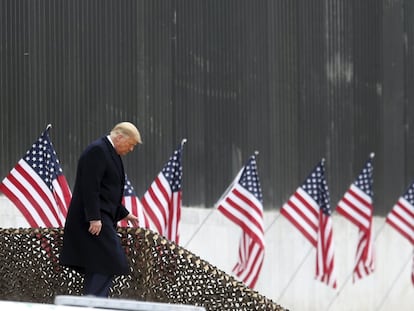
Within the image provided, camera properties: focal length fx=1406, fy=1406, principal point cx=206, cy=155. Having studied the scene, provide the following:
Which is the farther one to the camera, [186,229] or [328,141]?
[328,141]

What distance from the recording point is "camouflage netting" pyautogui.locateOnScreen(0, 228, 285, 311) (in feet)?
33.8

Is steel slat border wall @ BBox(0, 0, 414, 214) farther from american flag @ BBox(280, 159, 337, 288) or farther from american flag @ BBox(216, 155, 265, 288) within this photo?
american flag @ BBox(216, 155, 265, 288)

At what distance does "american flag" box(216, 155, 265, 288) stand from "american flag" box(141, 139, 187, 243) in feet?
2.38

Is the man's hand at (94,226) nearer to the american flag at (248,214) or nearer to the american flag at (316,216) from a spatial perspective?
the american flag at (248,214)

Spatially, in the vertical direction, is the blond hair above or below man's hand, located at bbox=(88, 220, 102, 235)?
above

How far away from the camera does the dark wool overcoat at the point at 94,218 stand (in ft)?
33.2

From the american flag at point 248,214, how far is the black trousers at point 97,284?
7254 mm

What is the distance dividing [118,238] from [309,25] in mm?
11395

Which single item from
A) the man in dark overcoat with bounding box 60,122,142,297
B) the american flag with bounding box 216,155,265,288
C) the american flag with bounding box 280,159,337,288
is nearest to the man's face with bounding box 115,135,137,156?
the man in dark overcoat with bounding box 60,122,142,297

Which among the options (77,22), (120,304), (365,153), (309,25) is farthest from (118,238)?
(365,153)

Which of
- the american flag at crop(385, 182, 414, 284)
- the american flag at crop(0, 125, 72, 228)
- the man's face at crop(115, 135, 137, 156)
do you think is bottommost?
the american flag at crop(0, 125, 72, 228)

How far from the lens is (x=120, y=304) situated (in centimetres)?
493

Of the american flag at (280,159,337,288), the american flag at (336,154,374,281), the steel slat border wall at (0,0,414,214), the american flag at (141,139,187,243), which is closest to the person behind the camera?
the american flag at (141,139,187,243)

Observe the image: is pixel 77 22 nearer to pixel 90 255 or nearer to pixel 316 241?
pixel 316 241
